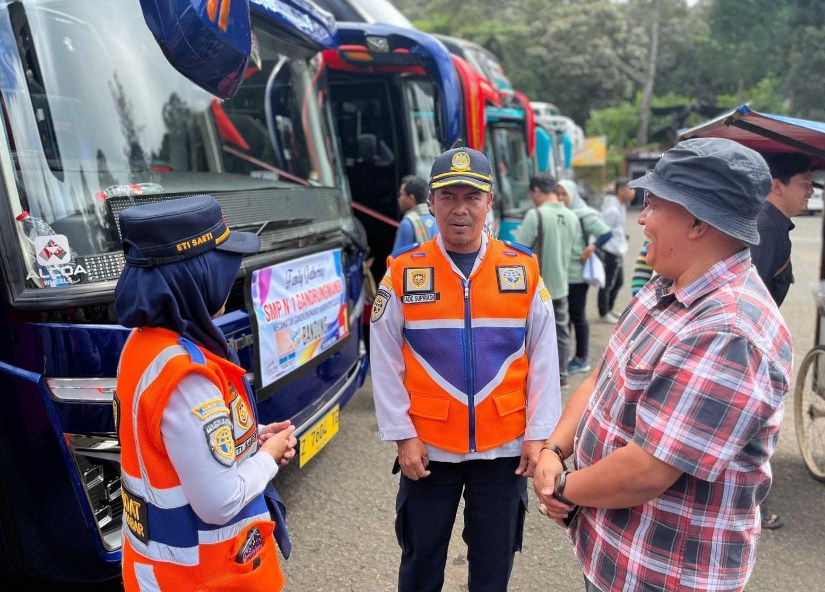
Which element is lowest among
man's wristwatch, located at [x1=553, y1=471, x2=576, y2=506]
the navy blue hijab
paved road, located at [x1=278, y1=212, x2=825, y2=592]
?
paved road, located at [x1=278, y1=212, x2=825, y2=592]

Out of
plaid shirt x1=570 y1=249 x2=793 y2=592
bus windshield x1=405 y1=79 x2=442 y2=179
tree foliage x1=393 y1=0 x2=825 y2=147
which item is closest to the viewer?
plaid shirt x1=570 y1=249 x2=793 y2=592

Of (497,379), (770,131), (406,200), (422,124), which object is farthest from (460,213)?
(422,124)

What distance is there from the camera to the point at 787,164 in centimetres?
286

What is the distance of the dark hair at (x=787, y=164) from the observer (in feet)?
9.29

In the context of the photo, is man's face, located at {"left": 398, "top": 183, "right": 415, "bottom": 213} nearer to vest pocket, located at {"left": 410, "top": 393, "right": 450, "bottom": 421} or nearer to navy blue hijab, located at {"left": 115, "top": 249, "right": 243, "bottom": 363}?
vest pocket, located at {"left": 410, "top": 393, "right": 450, "bottom": 421}

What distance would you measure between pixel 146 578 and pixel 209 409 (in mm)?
487

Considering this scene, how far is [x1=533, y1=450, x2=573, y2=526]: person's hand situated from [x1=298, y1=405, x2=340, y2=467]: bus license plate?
Result: 1.66 metres

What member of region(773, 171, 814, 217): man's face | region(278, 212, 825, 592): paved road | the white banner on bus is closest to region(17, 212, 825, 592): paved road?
region(278, 212, 825, 592): paved road

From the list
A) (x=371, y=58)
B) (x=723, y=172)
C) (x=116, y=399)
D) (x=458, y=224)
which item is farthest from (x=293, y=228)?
(x=371, y=58)

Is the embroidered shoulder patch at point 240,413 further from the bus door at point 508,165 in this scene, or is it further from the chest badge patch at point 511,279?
the bus door at point 508,165

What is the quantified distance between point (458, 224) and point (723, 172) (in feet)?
2.93

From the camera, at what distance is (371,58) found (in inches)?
222

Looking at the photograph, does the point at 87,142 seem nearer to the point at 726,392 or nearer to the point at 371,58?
the point at 726,392

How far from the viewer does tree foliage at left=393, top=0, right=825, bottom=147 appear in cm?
3117
